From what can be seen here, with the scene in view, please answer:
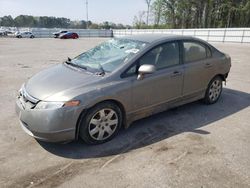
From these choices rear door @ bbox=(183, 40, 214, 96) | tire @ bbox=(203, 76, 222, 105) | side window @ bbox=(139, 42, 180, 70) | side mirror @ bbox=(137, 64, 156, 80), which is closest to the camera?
side mirror @ bbox=(137, 64, 156, 80)

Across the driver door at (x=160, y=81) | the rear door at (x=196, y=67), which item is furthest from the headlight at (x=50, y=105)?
the rear door at (x=196, y=67)

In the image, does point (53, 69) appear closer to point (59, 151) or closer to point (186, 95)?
point (59, 151)

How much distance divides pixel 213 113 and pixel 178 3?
46.3 m

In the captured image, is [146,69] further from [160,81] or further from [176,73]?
[176,73]

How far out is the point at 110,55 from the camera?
4.18 metres

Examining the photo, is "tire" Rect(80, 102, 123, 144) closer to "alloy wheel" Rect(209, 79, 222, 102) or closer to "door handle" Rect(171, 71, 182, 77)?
"door handle" Rect(171, 71, 182, 77)

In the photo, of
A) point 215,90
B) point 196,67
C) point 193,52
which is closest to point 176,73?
point 196,67

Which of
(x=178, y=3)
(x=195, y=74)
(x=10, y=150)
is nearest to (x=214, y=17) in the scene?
(x=178, y=3)

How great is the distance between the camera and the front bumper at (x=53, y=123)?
3.17 metres

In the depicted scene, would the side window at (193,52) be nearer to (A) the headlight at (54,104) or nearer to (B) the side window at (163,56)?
(B) the side window at (163,56)

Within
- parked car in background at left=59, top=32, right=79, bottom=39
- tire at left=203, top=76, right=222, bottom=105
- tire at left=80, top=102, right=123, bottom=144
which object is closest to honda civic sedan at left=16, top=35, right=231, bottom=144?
tire at left=80, top=102, right=123, bottom=144

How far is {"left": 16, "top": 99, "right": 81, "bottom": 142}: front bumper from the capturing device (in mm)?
3170

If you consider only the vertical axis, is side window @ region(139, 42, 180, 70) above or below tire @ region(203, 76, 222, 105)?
above

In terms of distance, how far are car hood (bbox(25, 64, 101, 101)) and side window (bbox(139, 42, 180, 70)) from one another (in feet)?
3.09
